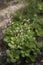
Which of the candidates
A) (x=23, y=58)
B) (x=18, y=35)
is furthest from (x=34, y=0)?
(x=23, y=58)

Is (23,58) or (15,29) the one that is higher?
(15,29)

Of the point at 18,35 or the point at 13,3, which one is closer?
the point at 18,35

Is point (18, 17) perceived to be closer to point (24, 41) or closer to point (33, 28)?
point (33, 28)

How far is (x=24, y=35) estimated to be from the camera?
14.4 ft

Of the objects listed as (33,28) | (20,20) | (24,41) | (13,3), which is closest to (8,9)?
(13,3)

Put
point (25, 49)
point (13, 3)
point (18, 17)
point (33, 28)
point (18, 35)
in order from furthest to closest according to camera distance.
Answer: point (13, 3) < point (18, 17) < point (33, 28) < point (18, 35) < point (25, 49)

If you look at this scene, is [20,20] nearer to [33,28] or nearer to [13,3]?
[33,28]

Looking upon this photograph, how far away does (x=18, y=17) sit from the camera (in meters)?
5.11

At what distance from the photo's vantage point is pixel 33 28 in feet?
15.6

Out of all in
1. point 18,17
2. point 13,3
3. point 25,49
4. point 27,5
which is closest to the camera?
point 25,49

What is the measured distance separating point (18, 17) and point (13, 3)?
1052 millimetres

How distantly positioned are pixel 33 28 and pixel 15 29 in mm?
391

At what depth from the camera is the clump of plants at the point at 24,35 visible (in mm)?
4090

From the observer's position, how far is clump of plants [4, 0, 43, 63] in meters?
4.09
